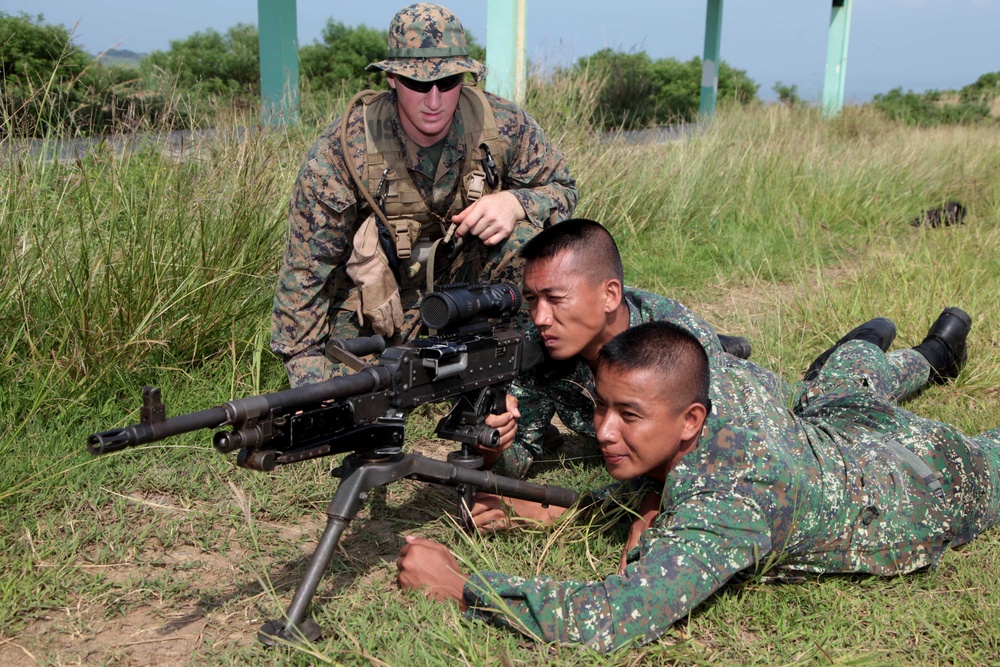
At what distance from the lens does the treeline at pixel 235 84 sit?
427cm

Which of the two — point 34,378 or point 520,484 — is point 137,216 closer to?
point 34,378

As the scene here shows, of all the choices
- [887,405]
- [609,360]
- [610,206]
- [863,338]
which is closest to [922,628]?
[887,405]

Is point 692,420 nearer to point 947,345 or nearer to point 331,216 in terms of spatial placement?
point 331,216

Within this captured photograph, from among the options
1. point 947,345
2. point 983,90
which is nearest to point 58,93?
point 947,345

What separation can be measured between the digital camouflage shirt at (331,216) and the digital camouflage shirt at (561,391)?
0.83 meters

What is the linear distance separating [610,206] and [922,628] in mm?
4620

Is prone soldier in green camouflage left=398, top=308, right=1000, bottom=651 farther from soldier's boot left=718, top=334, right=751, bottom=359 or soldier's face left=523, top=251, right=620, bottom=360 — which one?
soldier's boot left=718, top=334, right=751, bottom=359

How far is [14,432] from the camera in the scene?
322 centimetres

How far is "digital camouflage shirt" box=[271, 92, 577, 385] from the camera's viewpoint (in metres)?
3.80

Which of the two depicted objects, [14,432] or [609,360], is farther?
[14,432]

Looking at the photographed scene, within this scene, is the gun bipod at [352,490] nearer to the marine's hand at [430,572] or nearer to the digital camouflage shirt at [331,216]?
the marine's hand at [430,572]

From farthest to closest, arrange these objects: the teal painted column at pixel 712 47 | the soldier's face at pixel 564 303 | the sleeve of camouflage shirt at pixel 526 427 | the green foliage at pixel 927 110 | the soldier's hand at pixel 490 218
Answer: the teal painted column at pixel 712 47 → the green foliage at pixel 927 110 → the soldier's hand at pixel 490 218 → the sleeve of camouflage shirt at pixel 526 427 → the soldier's face at pixel 564 303

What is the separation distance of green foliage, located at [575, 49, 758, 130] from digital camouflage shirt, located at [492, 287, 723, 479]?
6.97 metres

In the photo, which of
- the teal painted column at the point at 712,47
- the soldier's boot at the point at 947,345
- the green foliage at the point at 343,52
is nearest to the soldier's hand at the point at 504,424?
the soldier's boot at the point at 947,345
